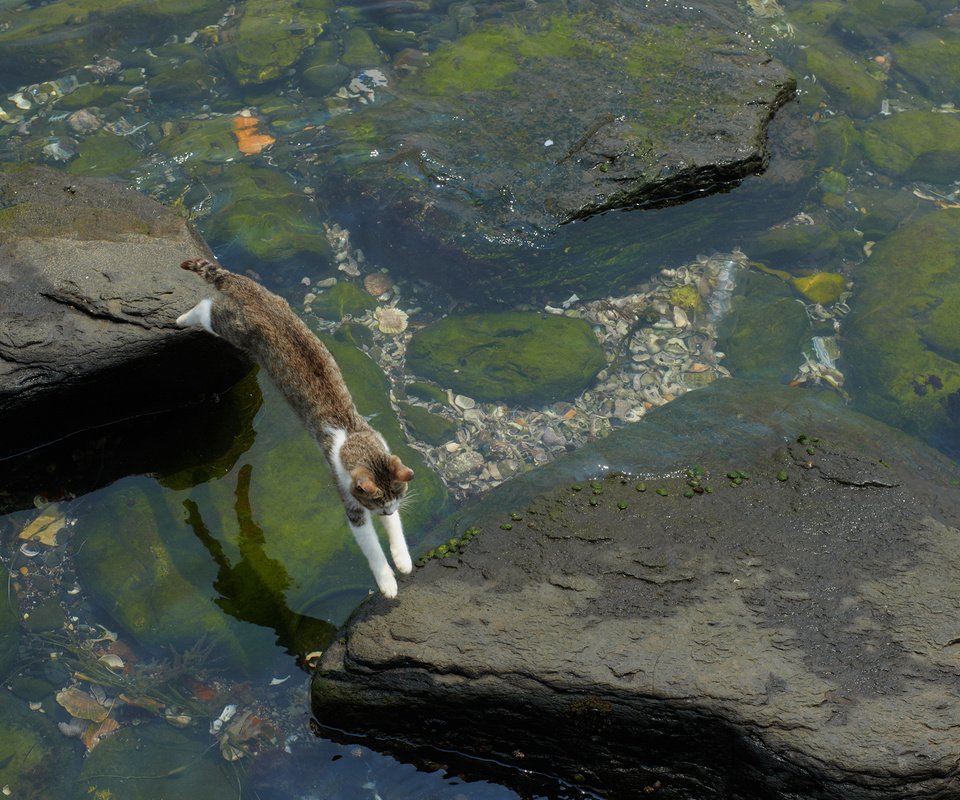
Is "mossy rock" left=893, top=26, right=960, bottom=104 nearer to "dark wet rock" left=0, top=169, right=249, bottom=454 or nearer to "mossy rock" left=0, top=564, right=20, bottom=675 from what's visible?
"dark wet rock" left=0, top=169, right=249, bottom=454

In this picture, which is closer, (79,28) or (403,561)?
(403,561)

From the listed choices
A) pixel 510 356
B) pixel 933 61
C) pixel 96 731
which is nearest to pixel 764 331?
pixel 510 356

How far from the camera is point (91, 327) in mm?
7113

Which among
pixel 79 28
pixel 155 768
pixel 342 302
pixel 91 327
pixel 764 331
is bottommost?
pixel 155 768

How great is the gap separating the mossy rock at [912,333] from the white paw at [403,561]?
5.84 meters

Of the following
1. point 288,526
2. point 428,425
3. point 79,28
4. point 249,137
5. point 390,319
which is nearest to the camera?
point 288,526

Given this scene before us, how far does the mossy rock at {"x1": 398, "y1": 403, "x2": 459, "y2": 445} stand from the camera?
9.09m

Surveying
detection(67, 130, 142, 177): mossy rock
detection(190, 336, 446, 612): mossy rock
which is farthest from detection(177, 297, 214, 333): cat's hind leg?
detection(67, 130, 142, 177): mossy rock

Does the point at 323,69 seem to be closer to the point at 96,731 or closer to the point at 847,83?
the point at 847,83

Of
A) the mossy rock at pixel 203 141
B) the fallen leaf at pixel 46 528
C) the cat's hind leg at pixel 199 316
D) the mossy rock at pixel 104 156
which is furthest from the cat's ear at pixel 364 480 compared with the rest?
the mossy rock at pixel 104 156

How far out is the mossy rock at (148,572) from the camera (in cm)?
708

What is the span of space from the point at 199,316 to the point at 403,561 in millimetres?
2712

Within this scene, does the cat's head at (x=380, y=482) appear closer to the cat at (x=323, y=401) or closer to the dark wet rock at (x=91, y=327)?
the cat at (x=323, y=401)

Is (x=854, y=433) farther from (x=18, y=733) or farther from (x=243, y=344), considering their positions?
(x=18, y=733)
